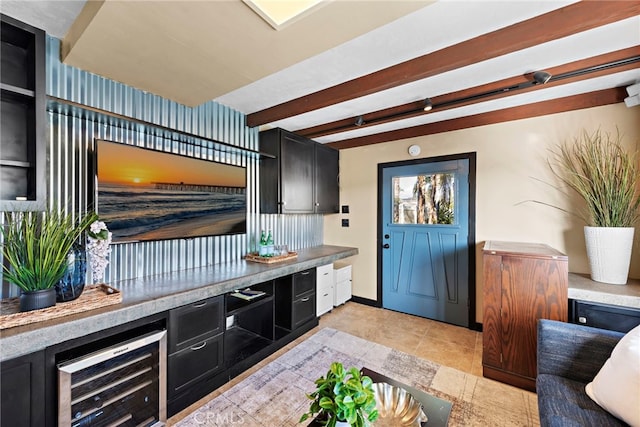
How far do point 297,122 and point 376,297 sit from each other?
2.74 m

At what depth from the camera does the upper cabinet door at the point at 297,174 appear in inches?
123

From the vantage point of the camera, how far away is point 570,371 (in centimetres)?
151

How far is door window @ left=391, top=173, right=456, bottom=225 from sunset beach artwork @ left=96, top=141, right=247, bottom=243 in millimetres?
2148

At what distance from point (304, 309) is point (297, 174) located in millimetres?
1666

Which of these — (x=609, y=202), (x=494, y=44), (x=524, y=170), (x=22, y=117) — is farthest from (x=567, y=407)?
(x=22, y=117)

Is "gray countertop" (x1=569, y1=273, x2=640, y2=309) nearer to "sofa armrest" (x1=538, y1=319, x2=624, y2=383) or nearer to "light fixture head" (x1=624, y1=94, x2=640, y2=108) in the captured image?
"sofa armrest" (x1=538, y1=319, x2=624, y2=383)

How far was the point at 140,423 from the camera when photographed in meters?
1.63

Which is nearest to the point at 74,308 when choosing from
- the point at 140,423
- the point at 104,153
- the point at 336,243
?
the point at 140,423

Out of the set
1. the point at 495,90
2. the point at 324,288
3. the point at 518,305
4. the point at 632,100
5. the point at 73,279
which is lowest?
the point at 324,288

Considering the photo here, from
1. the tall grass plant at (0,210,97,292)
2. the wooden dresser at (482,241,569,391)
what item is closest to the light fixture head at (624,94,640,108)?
the wooden dresser at (482,241,569,391)

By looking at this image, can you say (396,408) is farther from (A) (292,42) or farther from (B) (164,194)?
(B) (164,194)

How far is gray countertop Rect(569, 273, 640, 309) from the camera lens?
1.81 m

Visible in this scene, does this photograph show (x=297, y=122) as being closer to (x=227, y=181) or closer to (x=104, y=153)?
(x=227, y=181)

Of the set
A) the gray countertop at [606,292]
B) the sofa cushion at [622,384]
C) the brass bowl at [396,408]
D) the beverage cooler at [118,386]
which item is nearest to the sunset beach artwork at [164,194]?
the beverage cooler at [118,386]
